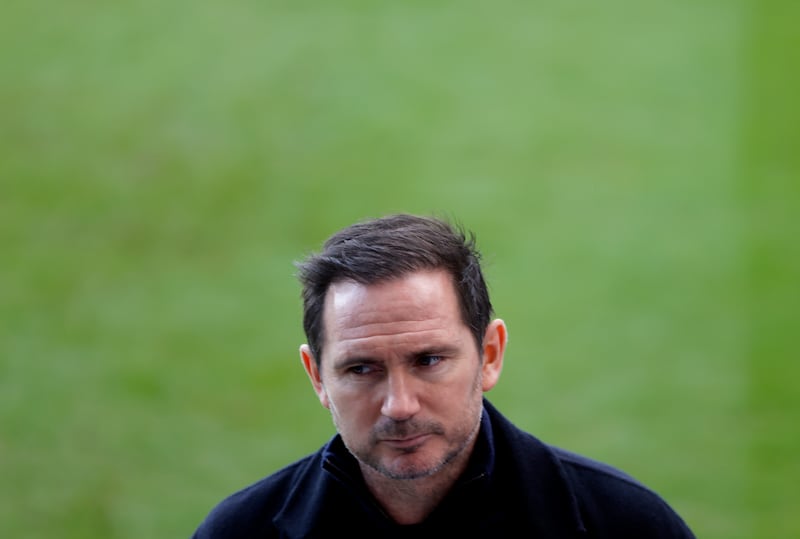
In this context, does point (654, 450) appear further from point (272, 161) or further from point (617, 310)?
point (272, 161)

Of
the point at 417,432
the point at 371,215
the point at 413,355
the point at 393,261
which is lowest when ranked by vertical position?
the point at 417,432

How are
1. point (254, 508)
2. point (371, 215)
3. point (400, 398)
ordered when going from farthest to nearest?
point (371, 215) < point (254, 508) < point (400, 398)

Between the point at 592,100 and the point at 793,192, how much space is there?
24.6 inches

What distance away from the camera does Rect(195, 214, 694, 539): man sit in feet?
4.79

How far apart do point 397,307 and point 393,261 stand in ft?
0.23

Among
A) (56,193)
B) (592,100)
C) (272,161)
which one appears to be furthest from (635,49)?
(56,193)

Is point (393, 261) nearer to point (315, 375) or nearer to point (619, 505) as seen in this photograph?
point (315, 375)

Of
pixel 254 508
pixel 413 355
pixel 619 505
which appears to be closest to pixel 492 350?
pixel 413 355

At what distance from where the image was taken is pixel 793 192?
297cm

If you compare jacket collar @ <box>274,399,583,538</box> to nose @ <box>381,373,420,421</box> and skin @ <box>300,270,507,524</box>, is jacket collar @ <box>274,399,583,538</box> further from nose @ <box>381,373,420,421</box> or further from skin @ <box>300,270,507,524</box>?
nose @ <box>381,373,420,421</box>

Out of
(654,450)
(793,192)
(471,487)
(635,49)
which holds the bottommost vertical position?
(471,487)

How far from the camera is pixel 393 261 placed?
149 centimetres

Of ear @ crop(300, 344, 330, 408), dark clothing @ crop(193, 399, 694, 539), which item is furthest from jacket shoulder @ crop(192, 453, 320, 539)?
ear @ crop(300, 344, 330, 408)

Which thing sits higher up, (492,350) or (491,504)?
(492,350)
